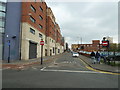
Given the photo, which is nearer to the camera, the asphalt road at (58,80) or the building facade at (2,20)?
the asphalt road at (58,80)

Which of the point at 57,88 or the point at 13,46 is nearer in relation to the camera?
the point at 57,88

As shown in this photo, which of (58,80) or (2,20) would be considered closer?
(58,80)

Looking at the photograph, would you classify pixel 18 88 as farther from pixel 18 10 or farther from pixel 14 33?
pixel 18 10

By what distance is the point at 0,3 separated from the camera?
1756 cm

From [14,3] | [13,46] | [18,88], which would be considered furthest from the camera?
[14,3]

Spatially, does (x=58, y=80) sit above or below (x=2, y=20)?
below

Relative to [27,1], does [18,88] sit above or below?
below

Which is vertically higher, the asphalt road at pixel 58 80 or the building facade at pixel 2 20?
the building facade at pixel 2 20

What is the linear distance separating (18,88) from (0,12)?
59.1 feet

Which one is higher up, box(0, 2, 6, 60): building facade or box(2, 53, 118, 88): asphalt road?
box(0, 2, 6, 60): building facade

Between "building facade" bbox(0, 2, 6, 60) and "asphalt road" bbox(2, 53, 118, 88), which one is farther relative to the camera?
"building facade" bbox(0, 2, 6, 60)

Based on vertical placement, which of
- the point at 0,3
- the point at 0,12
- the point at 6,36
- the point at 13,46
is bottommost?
the point at 13,46

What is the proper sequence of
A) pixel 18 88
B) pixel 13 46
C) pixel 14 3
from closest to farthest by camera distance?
1. pixel 18 88
2. pixel 13 46
3. pixel 14 3

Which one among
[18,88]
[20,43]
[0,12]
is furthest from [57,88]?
[0,12]
